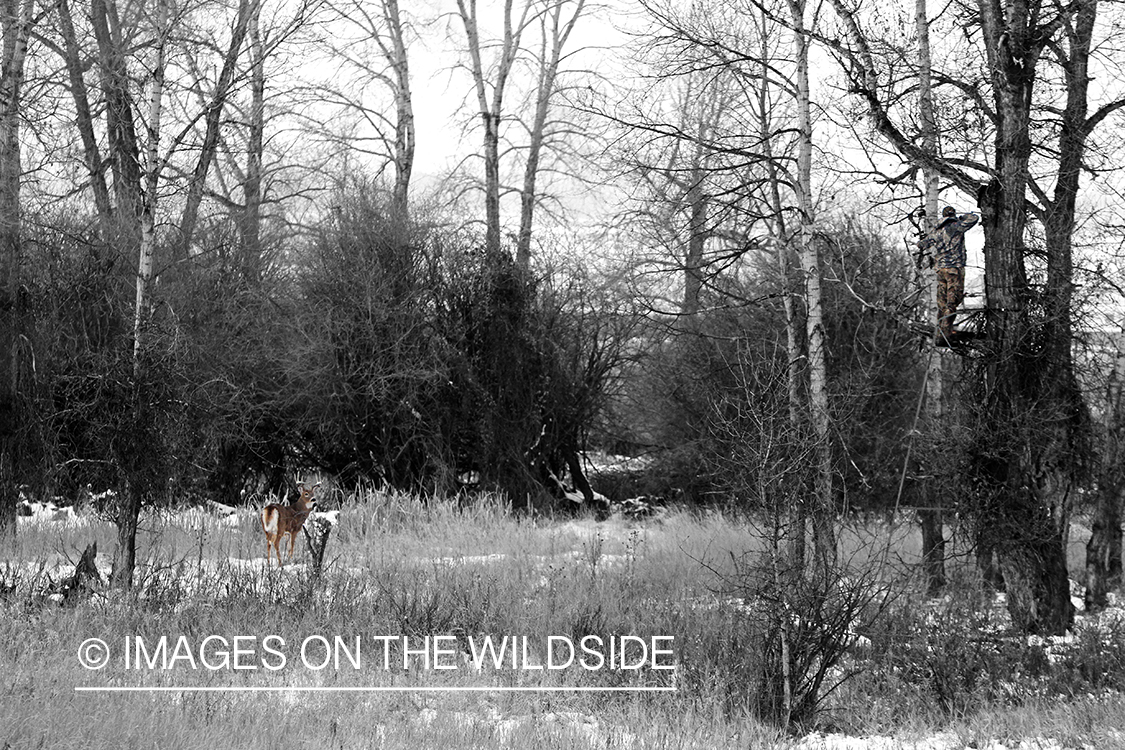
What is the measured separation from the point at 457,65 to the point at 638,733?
20924 millimetres

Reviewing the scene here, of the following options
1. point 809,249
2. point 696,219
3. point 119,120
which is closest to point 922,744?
point 809,249

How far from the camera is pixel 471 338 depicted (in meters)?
19.0

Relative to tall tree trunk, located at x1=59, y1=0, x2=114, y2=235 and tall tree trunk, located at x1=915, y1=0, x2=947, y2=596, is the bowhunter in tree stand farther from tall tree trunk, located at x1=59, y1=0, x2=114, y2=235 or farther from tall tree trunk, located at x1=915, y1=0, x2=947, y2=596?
tall tree trunk, located at x1=59, y1=0, x2=114, y2=235

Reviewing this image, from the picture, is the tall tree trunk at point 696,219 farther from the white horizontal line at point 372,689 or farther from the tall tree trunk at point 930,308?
the white horizontal line at point 372,689

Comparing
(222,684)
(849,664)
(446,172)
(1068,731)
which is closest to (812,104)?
(849,664)

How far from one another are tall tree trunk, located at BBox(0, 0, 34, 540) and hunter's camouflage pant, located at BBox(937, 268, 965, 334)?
9.44 m

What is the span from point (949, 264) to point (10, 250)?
10825 mm

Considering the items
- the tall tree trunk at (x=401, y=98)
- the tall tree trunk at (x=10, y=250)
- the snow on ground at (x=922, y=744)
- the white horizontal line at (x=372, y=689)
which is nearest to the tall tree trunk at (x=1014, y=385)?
the snow on ground at (x=922, y=744)

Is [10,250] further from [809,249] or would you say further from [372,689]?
[809,249]

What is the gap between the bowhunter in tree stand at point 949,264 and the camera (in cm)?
964

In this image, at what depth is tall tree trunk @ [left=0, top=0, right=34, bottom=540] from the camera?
39.3ft

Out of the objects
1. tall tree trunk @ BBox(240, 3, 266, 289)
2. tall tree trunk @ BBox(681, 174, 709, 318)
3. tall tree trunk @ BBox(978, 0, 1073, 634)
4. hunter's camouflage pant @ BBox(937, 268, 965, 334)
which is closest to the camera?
tall tree trunk @ BBox(978, 0, 1073, 634)

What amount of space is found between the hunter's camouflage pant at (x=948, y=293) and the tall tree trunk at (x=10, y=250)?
944 centimetres

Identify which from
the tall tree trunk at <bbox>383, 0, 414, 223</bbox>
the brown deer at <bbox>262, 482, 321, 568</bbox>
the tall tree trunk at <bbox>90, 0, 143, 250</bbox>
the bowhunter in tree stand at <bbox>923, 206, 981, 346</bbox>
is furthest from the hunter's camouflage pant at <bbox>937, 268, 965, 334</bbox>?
the tall tree trunk at <bbox>383, 0, 414, 223</bbox>
